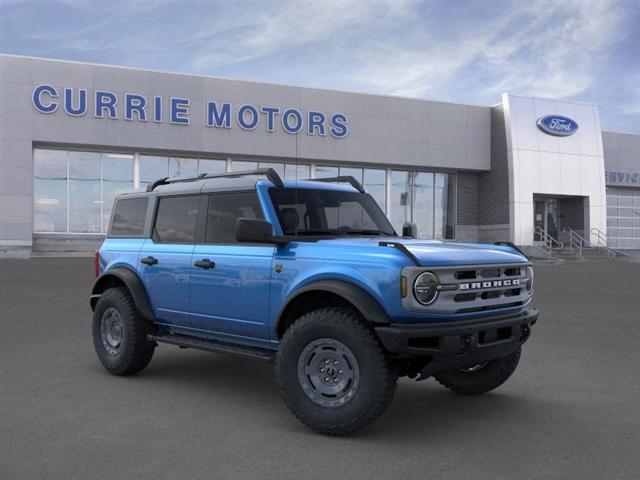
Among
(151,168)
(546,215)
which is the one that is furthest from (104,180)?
(546,215)

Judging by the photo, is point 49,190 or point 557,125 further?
point 557,125

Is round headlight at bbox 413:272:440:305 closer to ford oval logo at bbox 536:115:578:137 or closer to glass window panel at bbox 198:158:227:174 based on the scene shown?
glass window panel at bbox 198:158:227:174

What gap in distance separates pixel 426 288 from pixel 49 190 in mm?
27504

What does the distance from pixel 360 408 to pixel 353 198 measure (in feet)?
8.09

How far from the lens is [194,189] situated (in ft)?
20.6

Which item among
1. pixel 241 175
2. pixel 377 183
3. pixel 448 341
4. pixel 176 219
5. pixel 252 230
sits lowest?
pixel 448 341

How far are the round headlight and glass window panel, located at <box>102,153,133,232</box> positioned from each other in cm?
2688

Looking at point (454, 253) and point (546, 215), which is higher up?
point (546, 215)

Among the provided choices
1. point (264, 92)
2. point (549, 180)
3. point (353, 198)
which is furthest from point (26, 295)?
point (549, 180)

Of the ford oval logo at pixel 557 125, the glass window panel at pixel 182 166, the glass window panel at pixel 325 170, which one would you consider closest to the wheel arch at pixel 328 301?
the glass window panel at pixel 182 166

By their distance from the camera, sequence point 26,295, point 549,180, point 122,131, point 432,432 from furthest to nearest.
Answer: point 549,180, point 122,131, point 26,295, point 432,432

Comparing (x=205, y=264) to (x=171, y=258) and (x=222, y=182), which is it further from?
(x=222, y=182)

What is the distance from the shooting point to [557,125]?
112 ft

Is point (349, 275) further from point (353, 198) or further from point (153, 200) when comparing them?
point (153, 200)
